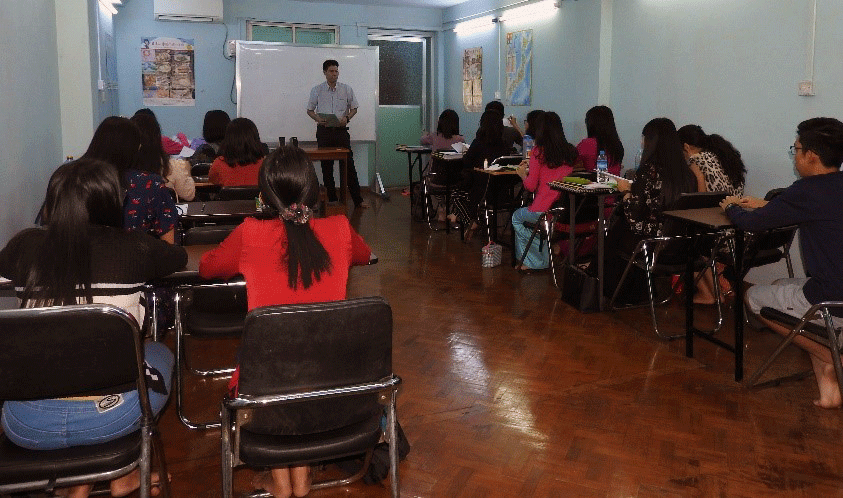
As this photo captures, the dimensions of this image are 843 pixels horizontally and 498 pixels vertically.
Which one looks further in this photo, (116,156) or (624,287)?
(624,287)

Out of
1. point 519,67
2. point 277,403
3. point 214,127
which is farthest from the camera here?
point 519,67

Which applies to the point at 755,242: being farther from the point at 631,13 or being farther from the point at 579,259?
the point at 631,13

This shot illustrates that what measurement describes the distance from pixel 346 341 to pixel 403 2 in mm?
9276

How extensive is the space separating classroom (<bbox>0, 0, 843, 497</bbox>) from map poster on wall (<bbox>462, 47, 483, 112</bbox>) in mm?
277

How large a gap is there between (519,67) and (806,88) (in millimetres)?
4412

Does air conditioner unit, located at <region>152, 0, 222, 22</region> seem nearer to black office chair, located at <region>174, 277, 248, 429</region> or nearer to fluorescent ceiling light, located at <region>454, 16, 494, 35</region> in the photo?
fluorescent ceiling light, located at <region>454, 16, 494, 35</region>

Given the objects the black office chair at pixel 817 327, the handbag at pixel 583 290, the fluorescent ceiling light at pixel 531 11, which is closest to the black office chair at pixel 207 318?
the black office chair at pixel 817 327

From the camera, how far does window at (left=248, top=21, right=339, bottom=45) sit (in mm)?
10422

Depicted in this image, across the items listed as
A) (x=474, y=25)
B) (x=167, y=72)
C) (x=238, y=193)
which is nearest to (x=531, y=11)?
(x=474, y=25)

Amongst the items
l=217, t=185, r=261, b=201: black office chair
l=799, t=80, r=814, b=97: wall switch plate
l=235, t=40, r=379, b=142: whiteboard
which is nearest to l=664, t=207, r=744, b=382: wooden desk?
l=799, t=80, r=814, b=97: wall switch plate

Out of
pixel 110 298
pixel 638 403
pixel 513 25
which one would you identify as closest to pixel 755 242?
pixel 638 403

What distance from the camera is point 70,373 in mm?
1876

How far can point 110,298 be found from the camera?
2186mm

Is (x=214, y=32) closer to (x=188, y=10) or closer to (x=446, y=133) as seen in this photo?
(x=188, y=10)
